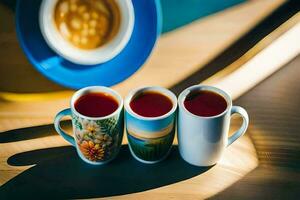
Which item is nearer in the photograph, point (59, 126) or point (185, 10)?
point (59, 126)

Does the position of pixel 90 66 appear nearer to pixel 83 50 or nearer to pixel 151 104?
pixel 83 50

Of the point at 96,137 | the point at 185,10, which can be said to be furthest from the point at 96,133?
the point at 185,10

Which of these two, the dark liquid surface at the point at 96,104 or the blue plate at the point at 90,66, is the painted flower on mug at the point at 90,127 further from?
the blue plate at the point at 90,66

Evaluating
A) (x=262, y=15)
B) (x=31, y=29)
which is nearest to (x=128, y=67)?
(x=31, y=29)

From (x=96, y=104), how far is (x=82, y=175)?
10 cm

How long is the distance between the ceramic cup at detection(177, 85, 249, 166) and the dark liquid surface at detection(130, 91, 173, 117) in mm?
22

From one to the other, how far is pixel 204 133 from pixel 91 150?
15cm

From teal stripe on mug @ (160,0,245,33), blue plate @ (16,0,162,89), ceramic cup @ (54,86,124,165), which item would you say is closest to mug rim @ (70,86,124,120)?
ceramic cup @ (54,86,124,165)

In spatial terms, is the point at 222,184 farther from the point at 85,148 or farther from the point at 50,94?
the point at 50,94

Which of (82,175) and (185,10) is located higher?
(185,10)

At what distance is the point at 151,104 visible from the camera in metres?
0.69

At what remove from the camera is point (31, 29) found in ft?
2.66

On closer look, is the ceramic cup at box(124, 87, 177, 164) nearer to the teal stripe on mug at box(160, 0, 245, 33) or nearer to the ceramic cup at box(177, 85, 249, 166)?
the ceramic cup at box(177, 85, 249, 166)

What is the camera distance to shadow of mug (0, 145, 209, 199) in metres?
0.68
